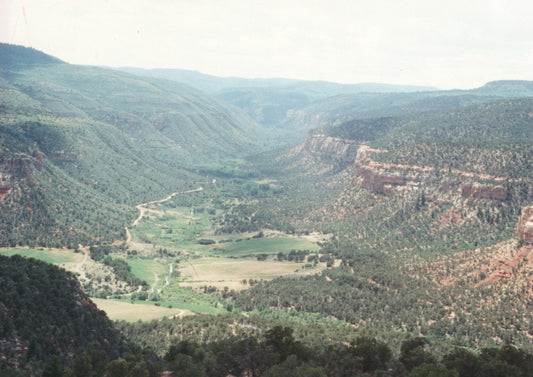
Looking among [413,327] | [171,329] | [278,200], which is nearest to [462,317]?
[413,327]

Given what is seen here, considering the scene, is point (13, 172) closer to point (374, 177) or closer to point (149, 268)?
point (149, 268)

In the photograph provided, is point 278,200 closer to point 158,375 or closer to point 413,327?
point 413,327

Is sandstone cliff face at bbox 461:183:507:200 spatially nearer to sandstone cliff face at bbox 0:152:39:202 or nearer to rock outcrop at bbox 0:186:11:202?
sandstone cliff face at bbox 0:152:39:202

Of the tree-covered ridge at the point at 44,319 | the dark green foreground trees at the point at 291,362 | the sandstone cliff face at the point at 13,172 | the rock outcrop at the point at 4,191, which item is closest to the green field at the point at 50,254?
the rock outcrop at the point at 4,191

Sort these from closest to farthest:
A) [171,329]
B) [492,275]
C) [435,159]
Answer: [171,329] < [492,275] < [435,159]

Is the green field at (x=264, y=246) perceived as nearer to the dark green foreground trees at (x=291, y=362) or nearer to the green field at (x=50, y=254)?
the green field at (x=50, y=254)

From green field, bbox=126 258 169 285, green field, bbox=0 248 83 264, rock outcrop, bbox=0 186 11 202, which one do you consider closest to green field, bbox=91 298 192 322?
green field, bbox=126 258 169 285

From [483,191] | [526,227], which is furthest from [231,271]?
[526,227]
